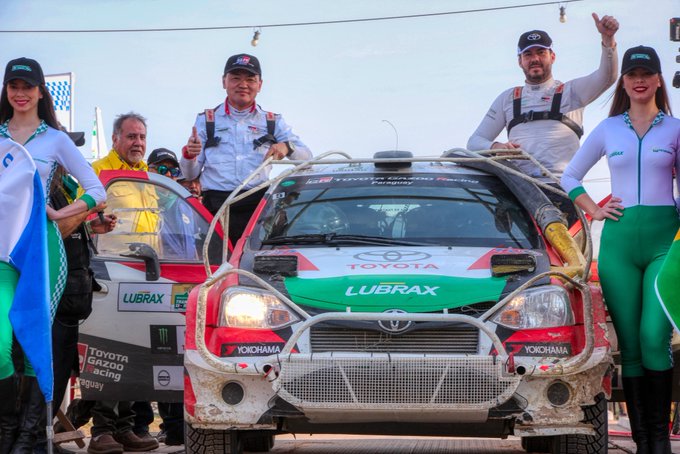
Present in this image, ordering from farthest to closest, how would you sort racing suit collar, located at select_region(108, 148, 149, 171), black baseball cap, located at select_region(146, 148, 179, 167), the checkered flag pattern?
the checkered flag pattern < black baseball cap, located at select_region(146, 148, 179, 167) < racing suit collar, located at select_region(108, 148, 149, 171)

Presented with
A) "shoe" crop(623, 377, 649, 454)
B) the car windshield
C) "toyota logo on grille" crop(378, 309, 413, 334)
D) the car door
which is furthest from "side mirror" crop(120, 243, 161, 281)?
"shoe" crop(623, 377, 649, 454)

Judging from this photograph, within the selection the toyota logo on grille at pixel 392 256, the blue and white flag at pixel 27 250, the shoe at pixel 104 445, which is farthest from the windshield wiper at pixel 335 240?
the shoe at pixel 104 445

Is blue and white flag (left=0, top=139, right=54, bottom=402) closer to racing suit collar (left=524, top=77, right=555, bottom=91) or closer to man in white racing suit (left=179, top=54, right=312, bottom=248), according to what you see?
man in white racing suit (left=179, top=54, right=312, bottom=248)

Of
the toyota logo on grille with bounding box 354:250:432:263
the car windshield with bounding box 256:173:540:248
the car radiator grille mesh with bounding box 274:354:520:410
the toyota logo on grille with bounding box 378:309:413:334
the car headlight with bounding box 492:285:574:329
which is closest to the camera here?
the car radiator grille mesh with bounding box 274:354:520:410

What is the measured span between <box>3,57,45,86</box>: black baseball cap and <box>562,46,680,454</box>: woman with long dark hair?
312cm

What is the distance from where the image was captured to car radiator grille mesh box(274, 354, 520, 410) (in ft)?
17.9

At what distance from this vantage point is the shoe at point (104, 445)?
8.14 meters

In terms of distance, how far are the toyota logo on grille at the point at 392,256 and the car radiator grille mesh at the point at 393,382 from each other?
768 millimetres

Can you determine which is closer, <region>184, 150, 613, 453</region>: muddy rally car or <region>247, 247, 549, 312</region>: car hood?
<region>184, 150, 613, 453</region>: muddy rally car

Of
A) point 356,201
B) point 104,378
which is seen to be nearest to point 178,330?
point 104,378

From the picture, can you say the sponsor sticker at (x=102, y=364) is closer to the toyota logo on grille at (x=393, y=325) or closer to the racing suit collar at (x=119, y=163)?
the racing suit collar at (x=119, y=163)

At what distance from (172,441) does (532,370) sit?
154 inches

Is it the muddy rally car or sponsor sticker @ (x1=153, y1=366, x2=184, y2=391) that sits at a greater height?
the muddy rally car

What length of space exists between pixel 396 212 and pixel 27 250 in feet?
6.96
